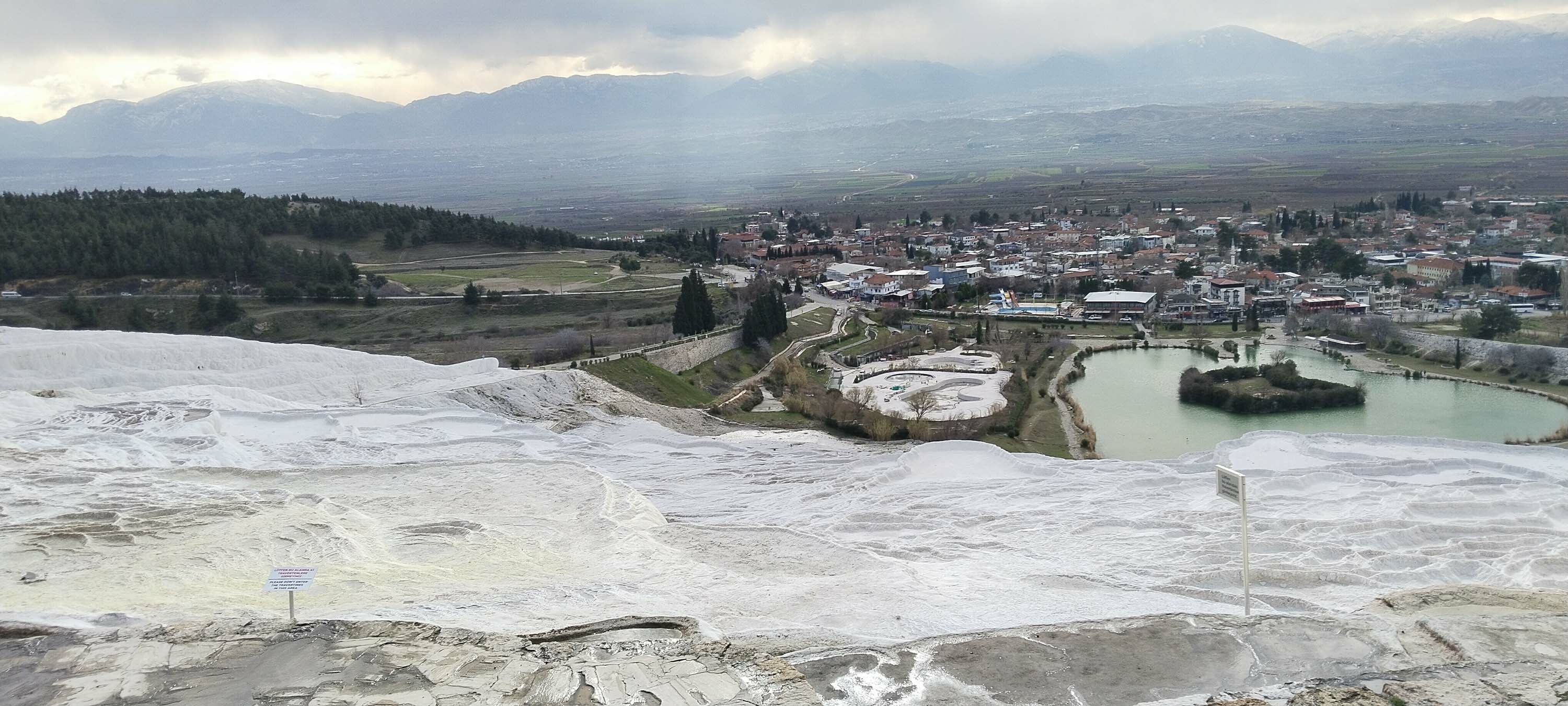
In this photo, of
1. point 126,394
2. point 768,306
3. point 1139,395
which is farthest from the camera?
point 768,306

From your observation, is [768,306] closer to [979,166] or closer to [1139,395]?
[1139,395]

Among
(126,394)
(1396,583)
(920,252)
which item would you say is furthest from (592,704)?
(920,252)

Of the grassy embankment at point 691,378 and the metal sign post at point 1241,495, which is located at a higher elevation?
the metal sign post at point 1241,495

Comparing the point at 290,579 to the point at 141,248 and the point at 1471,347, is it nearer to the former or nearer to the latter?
the point at 1471,347

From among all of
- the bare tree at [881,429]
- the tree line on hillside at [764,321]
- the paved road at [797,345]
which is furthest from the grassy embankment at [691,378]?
the bare tree at [881,429]

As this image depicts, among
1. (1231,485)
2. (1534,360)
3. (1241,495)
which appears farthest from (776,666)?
(1534,360)

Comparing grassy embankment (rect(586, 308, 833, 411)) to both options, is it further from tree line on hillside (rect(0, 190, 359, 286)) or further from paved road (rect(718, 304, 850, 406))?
tree line on hillside (rect(0, 190, 359, 286))

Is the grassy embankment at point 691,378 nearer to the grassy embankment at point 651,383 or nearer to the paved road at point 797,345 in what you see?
the grassy embankment at point 651,383

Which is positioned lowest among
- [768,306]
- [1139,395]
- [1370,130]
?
[1139,395]
